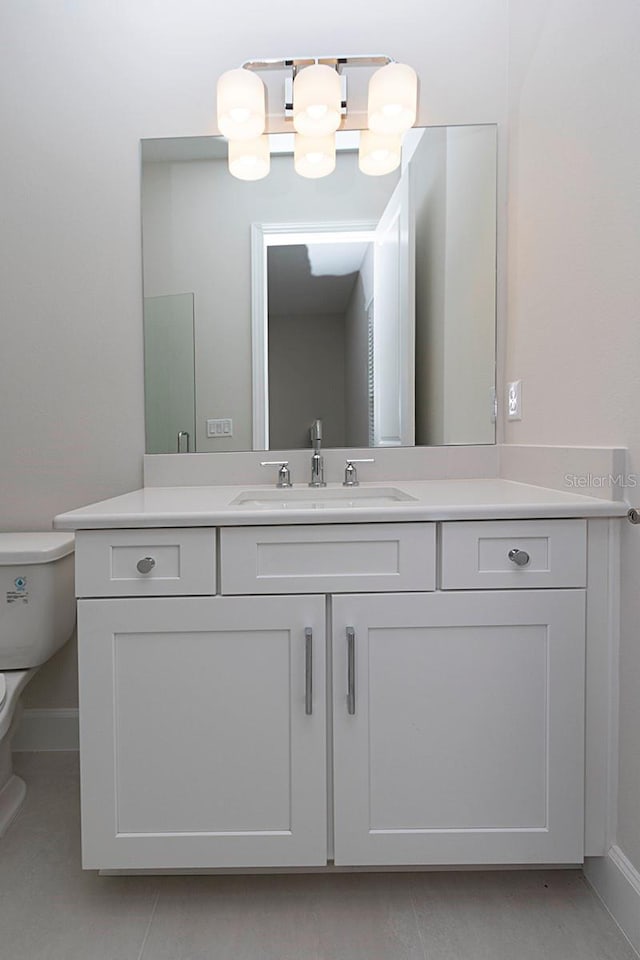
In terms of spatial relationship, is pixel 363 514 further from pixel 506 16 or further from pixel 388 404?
pixel 506 16

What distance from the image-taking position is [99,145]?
5.85ft

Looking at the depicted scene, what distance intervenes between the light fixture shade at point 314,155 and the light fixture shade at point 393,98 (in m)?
0.13

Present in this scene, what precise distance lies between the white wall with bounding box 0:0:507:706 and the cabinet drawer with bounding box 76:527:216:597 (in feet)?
2.15

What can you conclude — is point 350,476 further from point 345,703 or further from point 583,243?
point 583,243

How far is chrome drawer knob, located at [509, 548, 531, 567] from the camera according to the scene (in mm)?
1200

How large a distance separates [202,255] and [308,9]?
30.6 inches

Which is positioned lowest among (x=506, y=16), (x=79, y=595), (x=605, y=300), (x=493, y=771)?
(x=493, y=771)

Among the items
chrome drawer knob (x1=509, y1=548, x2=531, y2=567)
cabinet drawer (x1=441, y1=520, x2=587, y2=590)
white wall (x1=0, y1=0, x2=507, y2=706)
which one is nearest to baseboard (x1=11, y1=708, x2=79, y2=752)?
white wall (x1=0, y1=0, x2=507, y2=706)

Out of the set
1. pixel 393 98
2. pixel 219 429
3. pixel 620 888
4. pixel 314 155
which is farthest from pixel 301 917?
pixel 393 98

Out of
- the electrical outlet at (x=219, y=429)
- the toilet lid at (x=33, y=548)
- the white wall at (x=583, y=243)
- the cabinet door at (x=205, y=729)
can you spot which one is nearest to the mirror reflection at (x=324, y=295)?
the electrical outlet at (x=219, y=429)

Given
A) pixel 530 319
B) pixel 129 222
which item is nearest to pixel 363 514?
pixel 530 319

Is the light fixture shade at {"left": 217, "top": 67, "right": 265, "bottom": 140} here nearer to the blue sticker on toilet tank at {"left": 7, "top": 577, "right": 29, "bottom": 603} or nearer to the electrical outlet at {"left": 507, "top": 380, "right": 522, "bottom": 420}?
the electrical outlet at {"left": 507, "top": 380, "right": 522, "bottom": 420}

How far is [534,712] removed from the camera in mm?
1214

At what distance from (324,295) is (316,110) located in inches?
19.9
